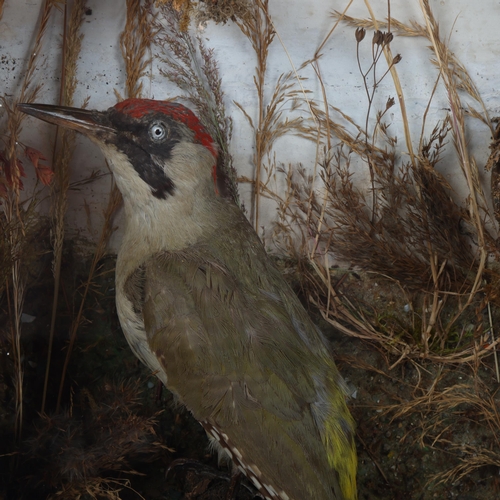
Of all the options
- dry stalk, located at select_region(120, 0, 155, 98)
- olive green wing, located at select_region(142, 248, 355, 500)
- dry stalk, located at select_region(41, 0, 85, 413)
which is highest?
dry stalk, located at select_region(120, 0, 155, 98)

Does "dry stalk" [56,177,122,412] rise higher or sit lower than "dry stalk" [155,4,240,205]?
lower

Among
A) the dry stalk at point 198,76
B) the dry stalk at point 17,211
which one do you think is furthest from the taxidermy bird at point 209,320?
the dry stalk at point 198,76

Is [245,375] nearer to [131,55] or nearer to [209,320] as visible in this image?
[209,320]

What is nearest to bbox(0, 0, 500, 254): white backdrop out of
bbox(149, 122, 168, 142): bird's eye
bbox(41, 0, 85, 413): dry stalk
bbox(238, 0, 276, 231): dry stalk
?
bbox(238, 0, 276, 231): dry stalk

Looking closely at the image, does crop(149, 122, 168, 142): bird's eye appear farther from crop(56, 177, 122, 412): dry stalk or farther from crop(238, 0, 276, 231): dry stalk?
crop(238, 0, 276, 231): dry stalk

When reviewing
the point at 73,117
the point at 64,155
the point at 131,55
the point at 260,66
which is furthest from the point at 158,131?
the point at 260,66

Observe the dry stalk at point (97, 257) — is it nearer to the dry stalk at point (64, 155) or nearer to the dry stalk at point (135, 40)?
the dry stalk at point (64, 155)

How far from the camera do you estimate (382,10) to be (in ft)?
7.29

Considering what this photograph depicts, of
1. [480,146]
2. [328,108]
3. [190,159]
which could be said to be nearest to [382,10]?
[328,108]

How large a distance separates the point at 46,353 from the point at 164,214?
0.59 m

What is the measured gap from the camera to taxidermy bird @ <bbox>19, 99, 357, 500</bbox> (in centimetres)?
159

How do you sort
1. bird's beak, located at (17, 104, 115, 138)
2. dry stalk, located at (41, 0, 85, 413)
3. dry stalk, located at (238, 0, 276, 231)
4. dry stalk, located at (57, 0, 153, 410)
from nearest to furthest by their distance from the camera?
bird's beak, located at (17, 104, 115, 138) < dry stalk, located at (41, 0, 85, 413) < dry stalk, located at (57, 0, 153, 410) < dry stalk, located at (238, 0, 276, 231)

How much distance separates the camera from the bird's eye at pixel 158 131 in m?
1.61

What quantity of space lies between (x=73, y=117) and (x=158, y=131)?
0.75ft
